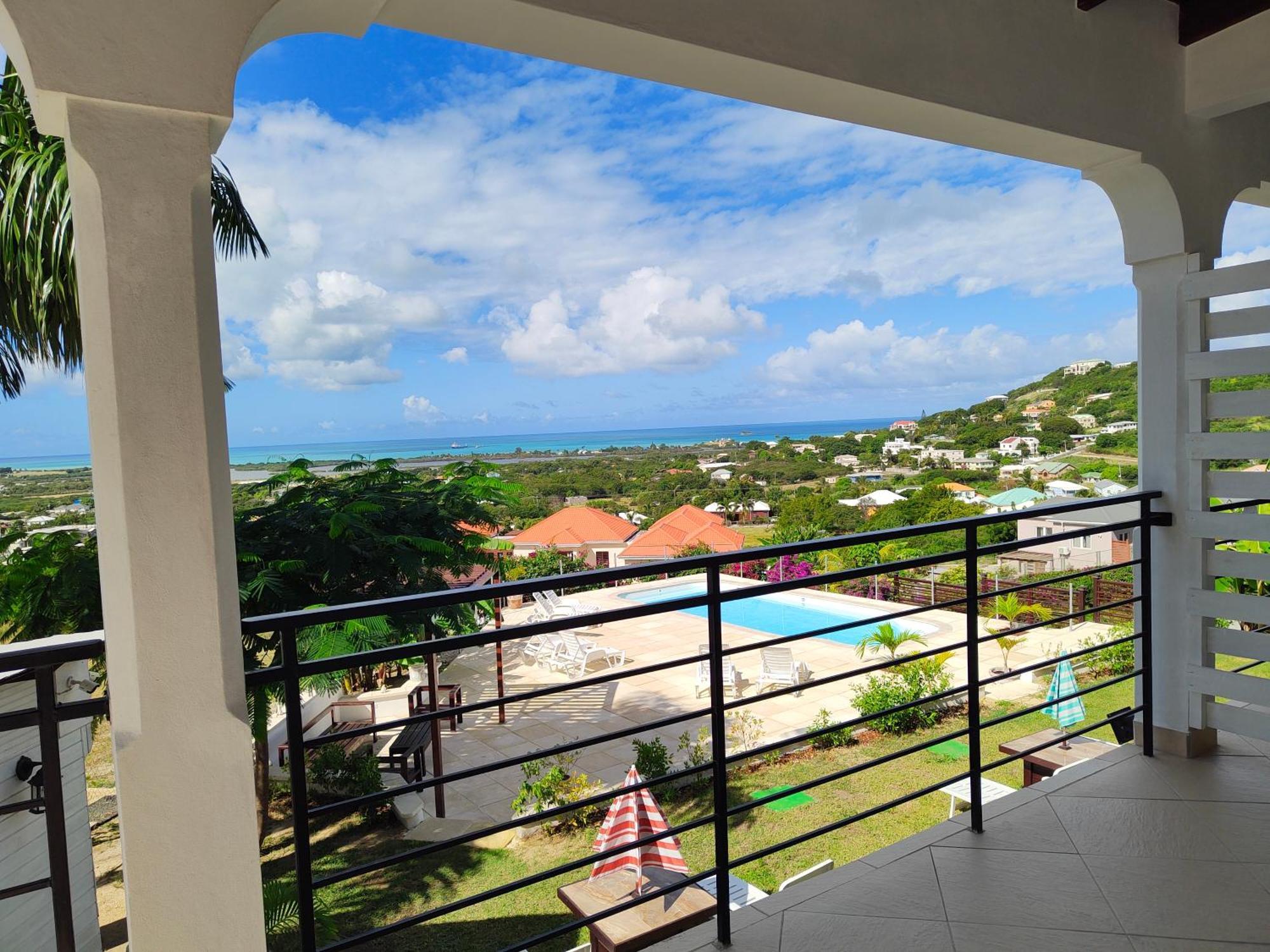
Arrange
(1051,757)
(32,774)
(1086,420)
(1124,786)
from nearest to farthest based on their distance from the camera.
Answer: (32,774) → (1124,786) → (1051,757) → (1086,420)

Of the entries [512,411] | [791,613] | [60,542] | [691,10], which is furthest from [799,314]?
[691,10]

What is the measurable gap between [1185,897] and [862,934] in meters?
0.89

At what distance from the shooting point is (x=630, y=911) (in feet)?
11.3

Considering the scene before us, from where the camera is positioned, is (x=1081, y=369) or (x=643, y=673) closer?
(x=643, y=673)

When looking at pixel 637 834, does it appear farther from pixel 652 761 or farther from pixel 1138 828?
pixel 652 761

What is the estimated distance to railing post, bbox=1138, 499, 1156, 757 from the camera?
297cm

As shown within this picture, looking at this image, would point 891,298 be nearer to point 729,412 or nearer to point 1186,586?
point 729,412

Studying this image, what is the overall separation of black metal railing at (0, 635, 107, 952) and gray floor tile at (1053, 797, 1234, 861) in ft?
8.22


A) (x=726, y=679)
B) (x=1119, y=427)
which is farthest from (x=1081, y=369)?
(x=726, y=679)

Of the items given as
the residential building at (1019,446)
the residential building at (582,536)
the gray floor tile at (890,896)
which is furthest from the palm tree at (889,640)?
the residential building at (1019,446)

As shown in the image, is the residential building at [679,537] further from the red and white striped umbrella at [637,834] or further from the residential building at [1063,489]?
the red and white striped umbrella at [637,834]

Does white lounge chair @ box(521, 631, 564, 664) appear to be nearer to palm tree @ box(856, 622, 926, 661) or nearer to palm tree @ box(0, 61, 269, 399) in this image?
palm tree @ box(856, 622, 926, 661)

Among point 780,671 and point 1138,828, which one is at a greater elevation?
point 1138,828

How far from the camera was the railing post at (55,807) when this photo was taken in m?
1.24
